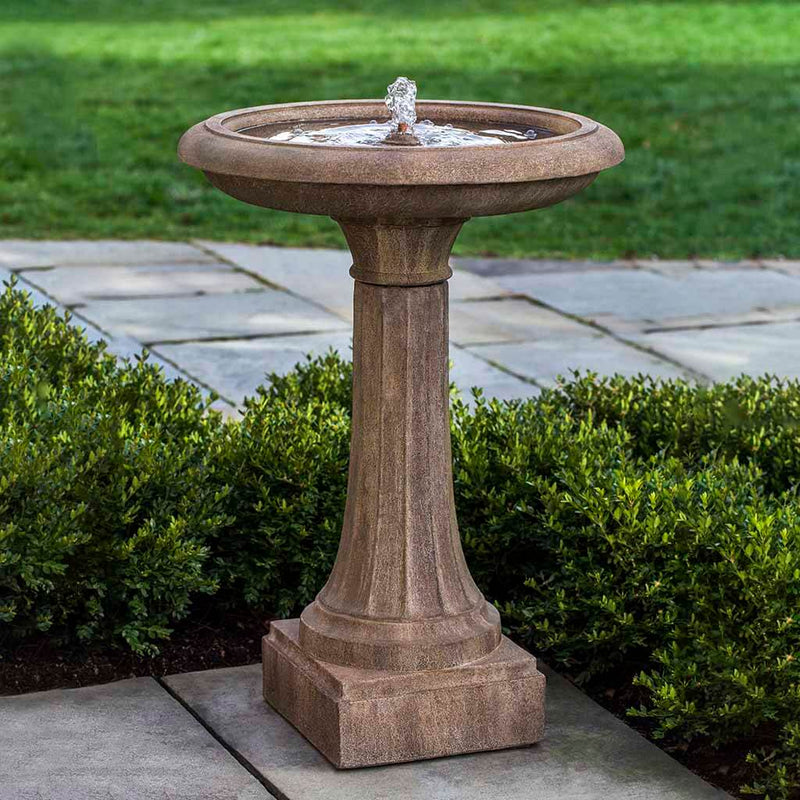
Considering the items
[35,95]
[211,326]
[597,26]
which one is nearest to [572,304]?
[211,326]

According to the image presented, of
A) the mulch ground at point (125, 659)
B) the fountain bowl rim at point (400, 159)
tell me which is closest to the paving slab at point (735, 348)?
the mulch ground at point (125, 659)

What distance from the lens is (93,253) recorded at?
28.7 feet

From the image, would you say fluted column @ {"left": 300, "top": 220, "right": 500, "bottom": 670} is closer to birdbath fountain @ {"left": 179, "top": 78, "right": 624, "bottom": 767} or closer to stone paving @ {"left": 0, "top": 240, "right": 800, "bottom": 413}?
birdbath fountain @ {"left": 179, "top": 78, "right": 624, "bottom": 767}

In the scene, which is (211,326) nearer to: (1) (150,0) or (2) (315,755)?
(2) (315,755)

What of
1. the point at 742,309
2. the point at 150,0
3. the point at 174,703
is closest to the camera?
the point at 174,703

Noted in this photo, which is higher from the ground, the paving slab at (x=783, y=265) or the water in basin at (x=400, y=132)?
the water in basin at (x=400, y=132)

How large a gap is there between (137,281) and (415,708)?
5.10m

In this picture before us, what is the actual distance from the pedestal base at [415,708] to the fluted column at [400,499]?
47 millimetres

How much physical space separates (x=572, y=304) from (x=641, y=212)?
2.67 m

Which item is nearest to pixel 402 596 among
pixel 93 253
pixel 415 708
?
pixel 415 708

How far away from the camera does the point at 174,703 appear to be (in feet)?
12.1

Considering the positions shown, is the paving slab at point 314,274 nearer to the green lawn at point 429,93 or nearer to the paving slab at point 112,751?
the green lawn at point 429,93

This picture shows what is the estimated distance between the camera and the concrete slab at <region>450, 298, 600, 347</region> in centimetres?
723

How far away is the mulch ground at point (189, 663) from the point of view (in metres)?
3.58
